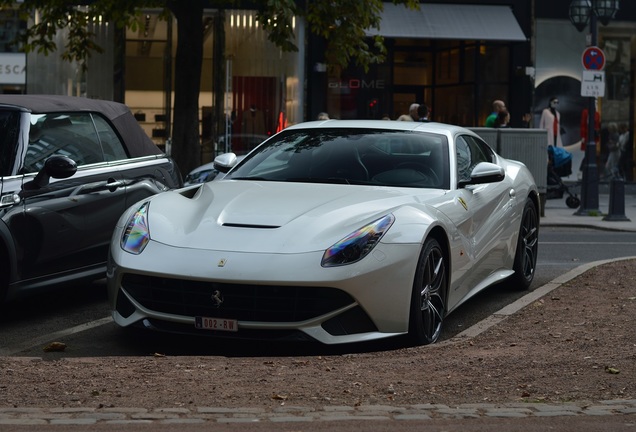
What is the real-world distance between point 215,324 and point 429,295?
1435mm

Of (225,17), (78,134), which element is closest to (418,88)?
(225,17)

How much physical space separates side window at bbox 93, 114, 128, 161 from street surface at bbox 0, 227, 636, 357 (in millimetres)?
1136

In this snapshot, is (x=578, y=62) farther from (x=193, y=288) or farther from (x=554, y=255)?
(x=193, y=288)

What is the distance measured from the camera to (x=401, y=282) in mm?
7445

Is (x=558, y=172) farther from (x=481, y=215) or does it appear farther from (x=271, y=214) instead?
(x=271, y=214)

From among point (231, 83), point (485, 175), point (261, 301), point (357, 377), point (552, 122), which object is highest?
point (231, 83)

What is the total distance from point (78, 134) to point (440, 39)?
19.2 metres

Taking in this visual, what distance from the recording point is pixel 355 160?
8.81 metres

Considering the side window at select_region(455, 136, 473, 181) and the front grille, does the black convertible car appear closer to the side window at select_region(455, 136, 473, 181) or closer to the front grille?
the front grille

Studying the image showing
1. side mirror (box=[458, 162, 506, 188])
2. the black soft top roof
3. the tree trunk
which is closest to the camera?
side mirror (box=[458, 162, 506, 188])

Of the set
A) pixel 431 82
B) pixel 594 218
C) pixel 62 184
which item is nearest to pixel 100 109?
pixel 62 184

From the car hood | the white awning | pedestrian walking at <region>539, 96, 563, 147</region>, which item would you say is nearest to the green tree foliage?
the white awning

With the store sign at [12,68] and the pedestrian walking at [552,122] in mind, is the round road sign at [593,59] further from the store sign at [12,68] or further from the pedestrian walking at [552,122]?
the store sign at [12,68]

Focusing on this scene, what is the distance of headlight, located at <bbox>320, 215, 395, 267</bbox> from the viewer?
7238 mm
